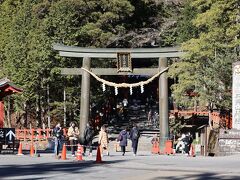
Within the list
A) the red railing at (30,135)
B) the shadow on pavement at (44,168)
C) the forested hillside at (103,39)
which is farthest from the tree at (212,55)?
the shadow on pavement at (44,168)

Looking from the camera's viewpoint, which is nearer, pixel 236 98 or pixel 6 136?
pixel 236 98

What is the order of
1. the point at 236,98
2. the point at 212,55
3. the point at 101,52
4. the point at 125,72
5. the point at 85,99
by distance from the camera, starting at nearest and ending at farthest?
the point at 236,98
the point at 212,55
the point at 85,99
the point at 101,52
the point at 125,72

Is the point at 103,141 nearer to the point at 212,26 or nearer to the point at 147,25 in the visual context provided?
the point at 212,26

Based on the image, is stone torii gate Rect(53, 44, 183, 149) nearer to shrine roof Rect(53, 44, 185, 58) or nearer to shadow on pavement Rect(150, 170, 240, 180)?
shrine roof Rect(53, 44, 185, 58)

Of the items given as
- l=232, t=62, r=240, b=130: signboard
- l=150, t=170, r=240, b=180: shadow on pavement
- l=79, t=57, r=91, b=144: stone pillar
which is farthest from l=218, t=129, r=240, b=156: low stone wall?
l=79, t=57, r=91, b=144: stone pillar

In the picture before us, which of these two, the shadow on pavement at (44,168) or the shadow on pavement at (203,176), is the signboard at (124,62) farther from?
the shadow on pavement at (203,176)

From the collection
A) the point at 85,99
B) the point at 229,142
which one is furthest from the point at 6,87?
the point at 229,142

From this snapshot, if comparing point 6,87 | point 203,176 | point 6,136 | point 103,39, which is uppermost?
point 103,39

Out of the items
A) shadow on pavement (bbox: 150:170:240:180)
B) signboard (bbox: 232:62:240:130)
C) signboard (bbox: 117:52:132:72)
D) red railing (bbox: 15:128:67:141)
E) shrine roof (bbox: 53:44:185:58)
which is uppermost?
shrine roof (bbox: 53:44:185:58)

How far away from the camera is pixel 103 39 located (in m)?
43.7

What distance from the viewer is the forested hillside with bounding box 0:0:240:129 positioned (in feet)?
105

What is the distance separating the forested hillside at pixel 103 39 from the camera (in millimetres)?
31938

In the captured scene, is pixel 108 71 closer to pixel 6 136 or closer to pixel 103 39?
pixel 103 39

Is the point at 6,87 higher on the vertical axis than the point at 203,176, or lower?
higher
